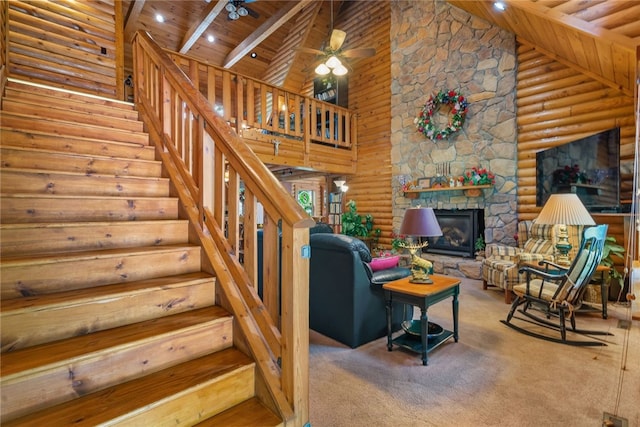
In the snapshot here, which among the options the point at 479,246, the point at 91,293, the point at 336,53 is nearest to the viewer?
the point at 91,293

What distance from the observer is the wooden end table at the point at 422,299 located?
2373mm

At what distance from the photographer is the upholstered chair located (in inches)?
153

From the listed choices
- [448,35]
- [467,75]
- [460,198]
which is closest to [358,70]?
[448,35]

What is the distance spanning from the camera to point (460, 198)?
5.71m

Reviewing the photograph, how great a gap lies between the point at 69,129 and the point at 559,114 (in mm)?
6094

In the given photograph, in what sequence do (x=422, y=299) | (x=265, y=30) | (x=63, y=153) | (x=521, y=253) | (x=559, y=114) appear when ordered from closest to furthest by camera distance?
(x=63, y=153)
(x=422, y=299)
(x=521, y=253)
(x=559, y=114)
(x=265, y=30)

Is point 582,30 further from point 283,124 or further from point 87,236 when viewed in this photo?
point 283,124

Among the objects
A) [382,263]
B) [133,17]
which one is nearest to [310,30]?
[133,17]

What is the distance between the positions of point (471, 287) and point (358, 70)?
5.66m

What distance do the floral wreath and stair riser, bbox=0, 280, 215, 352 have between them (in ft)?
17.6

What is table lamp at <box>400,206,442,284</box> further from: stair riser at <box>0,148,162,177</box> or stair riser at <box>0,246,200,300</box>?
stair riser at <box>0,148,162,177</box>

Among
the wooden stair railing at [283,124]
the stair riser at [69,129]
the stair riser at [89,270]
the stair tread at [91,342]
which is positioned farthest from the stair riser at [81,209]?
the wooden stair railing at [283,124]

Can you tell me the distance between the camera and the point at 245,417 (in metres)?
1.34

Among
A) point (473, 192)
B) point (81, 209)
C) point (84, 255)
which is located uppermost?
point (473, 192)
